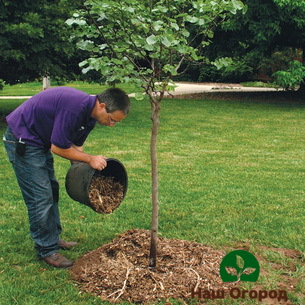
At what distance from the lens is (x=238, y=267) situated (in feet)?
11.3

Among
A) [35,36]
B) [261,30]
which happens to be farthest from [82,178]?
[261,30]

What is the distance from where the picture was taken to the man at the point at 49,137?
138 inches

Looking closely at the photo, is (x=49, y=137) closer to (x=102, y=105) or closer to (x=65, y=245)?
(x=102, y=105)

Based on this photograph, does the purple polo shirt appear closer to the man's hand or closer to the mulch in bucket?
the man's hand

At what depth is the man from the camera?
11.5ft

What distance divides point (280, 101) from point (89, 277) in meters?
16.6

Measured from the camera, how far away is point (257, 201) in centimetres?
579

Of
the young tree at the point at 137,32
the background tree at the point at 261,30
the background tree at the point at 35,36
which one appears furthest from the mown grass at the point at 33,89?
the young tree at the point at 137,32

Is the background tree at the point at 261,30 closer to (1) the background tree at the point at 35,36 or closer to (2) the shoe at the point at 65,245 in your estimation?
(1) the background tree at the point at 35,36

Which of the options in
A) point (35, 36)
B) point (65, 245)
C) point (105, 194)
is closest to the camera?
point (105, 194)

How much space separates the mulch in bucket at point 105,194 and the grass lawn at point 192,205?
618 mm

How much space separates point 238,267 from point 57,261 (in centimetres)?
149

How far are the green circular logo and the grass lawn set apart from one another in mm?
150

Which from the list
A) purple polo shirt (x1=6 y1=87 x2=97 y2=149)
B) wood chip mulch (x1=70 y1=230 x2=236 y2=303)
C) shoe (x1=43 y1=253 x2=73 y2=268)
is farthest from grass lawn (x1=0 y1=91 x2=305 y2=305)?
purple polo shirt (x1=6 y1=87 x2=97 y2=149)
